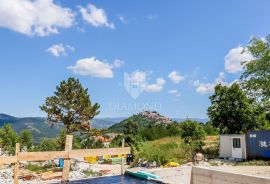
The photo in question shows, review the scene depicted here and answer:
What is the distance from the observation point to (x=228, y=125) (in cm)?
3053

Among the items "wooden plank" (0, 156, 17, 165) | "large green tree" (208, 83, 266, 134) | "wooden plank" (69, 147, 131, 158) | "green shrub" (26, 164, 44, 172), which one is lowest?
"green shrub" (26, 164, 44, 172)

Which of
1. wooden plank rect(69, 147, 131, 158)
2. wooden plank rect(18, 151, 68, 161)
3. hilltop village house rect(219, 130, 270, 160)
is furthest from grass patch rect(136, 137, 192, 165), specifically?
wooden plank rect(18, 151, 68, 161)

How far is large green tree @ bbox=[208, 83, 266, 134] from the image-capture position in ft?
97.2

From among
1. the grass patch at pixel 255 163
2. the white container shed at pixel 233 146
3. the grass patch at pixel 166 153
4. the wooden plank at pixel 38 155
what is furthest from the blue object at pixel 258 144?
the wooden plank at pixel 38 155

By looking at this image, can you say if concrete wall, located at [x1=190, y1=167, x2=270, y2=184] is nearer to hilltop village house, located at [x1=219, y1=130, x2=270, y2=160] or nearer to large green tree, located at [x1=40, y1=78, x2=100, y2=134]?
hilltop village house, located at [x1=219, y1=130, x2=270, y2=160]

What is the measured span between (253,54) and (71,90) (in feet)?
67.5

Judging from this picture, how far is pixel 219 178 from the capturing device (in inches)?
426

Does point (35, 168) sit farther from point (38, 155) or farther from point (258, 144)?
point (258, 144)

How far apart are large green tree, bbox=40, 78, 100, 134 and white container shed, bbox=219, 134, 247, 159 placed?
47.7ft

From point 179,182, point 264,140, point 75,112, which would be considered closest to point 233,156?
point 264,140

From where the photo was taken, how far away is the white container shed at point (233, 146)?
953 inches

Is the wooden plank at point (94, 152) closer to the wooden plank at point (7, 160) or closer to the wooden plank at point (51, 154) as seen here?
the wooden plank at point (51, 154)

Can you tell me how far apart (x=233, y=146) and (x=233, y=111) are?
5.85 m

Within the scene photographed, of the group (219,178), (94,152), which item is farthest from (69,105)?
(219,178)
